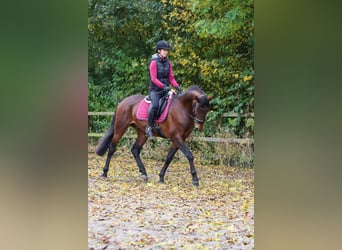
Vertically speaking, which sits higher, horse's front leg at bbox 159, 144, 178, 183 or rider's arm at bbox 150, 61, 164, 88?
rider's arm at bbox 150, 61, 164, 88

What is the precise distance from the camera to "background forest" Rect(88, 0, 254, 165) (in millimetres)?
2660

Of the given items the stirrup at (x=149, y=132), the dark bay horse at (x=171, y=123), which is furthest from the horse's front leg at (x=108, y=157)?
the stirrup at (x=149, y=132)

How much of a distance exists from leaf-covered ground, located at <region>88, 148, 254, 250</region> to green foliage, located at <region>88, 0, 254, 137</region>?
1.02 feet

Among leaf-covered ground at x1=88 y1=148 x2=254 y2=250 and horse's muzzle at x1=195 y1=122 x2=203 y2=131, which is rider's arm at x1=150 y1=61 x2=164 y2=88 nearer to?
horse's muzzle at x1=195 y1=122 x2=203 y2=131

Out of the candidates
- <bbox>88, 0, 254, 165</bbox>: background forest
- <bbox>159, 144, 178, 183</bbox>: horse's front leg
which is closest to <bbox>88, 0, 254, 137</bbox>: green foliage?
<bbox>88, 0, 254, 165</bbox>: background forest

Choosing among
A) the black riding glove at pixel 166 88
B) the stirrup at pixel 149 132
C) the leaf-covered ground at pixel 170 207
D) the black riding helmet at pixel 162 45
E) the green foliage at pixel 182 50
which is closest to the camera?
the leaf-covered ground at pixel 170 207

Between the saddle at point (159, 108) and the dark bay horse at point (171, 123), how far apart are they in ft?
0.10

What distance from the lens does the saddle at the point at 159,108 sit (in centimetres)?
296

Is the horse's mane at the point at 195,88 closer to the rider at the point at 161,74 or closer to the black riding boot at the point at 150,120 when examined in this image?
the rider at the point at 161,74

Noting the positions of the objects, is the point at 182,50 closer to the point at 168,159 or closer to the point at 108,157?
the point at 168,159

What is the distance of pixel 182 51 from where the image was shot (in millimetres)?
2795
